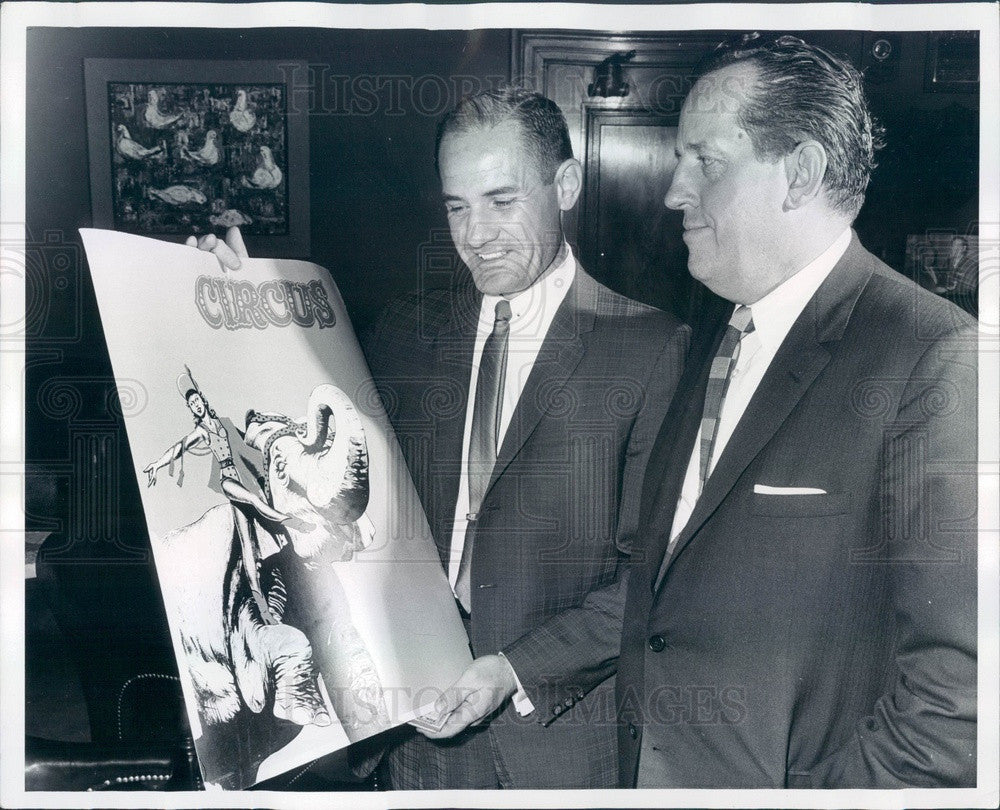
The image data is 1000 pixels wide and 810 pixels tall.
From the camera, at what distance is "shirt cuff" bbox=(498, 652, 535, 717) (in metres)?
1.79

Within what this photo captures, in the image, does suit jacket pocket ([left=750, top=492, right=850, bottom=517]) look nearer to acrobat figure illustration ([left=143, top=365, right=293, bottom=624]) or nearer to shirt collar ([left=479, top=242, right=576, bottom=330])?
shirt collar ([left=479, top=242, right=576, bottom=330])

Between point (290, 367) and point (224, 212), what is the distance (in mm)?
343

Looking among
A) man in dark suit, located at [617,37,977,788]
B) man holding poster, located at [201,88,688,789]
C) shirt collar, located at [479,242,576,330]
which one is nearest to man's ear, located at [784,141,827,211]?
man in dark suit, located at [617,37,977,788]

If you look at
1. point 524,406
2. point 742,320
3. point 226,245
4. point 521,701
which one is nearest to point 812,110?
point 742,320

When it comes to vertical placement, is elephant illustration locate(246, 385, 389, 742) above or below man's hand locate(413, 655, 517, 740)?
above

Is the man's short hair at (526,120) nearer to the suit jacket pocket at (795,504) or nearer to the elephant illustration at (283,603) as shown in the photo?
the elephant illustration at (283,603)

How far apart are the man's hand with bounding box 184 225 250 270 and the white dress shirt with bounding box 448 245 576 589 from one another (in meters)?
0.49

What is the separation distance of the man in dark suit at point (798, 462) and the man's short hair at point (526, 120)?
24cm

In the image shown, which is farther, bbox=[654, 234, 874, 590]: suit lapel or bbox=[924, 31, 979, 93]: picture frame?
bbox=[924, 31, 979, 93]: picture frame

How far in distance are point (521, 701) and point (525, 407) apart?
594 millimetres

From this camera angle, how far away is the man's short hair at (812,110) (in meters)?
1.71

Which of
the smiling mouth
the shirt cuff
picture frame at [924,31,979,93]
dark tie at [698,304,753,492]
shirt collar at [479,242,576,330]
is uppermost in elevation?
picture frame at [924,31,979,93]

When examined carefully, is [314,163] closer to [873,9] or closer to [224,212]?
[224,212]

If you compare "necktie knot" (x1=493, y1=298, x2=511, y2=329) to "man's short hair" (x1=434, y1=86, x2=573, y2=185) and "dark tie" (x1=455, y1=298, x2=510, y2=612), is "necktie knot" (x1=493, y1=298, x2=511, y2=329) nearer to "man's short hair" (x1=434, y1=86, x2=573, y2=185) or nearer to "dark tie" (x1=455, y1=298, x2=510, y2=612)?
"dark tie" (x1=455, y1=298, x2=510, y2=612)
